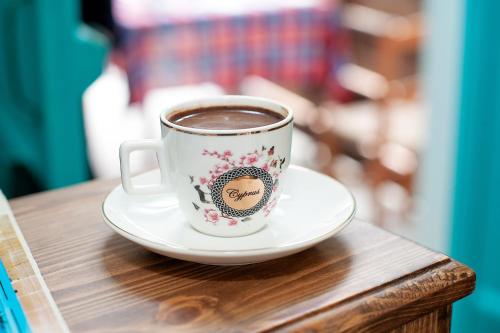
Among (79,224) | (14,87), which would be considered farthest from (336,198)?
(14,87)

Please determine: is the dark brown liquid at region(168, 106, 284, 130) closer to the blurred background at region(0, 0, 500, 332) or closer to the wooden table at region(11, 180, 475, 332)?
the wooden table at region(11, 180, 475, 332)

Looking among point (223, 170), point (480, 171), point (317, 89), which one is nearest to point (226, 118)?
point (223, 170)

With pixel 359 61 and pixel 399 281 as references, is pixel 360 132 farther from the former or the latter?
pixel 399 281

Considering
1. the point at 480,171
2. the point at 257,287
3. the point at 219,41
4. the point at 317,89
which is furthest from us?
the point at 317,89

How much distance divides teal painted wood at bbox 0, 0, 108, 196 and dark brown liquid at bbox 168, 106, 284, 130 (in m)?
0.60

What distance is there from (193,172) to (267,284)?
0.11 metres

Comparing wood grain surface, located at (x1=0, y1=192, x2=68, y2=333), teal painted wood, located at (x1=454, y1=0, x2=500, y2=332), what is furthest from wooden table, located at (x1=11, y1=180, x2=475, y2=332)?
teal painted wood, located at (x1=454, y1=0, x2=500, y2=332)

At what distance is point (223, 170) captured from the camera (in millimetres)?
581

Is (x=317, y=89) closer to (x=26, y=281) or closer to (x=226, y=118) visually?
(x=226, y=118)

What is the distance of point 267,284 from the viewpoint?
1.85 feet

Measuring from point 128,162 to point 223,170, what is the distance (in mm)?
99

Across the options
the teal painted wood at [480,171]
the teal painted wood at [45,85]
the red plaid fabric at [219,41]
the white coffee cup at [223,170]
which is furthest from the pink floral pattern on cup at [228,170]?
the red plaid fabric at [219,41]

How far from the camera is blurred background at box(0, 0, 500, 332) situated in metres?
1.25

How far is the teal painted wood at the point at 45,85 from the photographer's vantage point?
3.88ft
